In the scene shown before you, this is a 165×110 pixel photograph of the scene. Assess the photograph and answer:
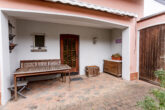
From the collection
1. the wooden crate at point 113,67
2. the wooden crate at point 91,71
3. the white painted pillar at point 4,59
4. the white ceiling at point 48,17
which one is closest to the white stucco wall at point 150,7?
the white ceiling at point 48,17

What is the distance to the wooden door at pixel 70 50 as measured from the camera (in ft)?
14.6

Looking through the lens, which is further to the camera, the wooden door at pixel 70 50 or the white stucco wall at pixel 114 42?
the white stucco wall at pixel 114 42

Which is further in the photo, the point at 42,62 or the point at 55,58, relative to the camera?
the point at 55,58

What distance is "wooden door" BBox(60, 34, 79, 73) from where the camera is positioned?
14.6 ft

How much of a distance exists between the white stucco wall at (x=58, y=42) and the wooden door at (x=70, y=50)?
17 centimetres

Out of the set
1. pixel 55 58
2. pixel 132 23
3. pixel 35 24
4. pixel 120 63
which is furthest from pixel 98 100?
pixel 35 24

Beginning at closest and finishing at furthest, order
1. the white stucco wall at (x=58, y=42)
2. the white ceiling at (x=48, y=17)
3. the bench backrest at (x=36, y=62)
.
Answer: the white ceiling at (x=48, y=17) → the bench backrest at (x=36, y=62) → the white stucco wall at (x=58, y=42)

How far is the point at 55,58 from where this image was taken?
13.9 feet

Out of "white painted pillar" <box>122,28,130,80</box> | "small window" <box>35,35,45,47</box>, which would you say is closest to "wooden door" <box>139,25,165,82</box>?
"white painted pillar" <box>122,28,130,80</box>

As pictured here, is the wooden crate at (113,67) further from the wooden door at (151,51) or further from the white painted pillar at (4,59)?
the white painted pillar at (4,59)

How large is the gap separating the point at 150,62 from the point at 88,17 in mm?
2942

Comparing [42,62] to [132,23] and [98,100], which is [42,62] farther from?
[132,23]

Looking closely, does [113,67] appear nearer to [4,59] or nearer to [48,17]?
[48,17]

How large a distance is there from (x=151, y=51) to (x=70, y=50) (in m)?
3.48
